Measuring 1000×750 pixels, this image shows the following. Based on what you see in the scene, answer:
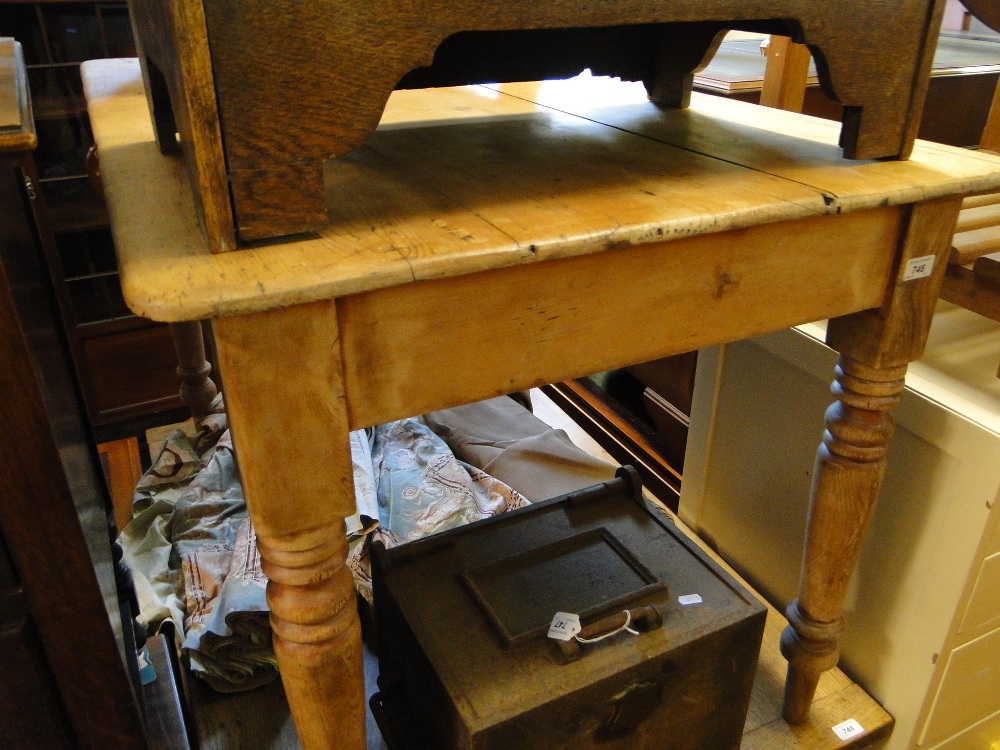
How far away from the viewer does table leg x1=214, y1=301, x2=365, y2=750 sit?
0.56 m

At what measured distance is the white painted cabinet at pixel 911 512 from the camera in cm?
100

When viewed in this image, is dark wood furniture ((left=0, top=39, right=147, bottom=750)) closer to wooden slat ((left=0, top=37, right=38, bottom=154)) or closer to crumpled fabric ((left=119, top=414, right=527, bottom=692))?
wooden slat ((left=0, top=37, right=38, bottom=154))

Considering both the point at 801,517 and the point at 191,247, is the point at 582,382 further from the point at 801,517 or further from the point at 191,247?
the point at 191,247

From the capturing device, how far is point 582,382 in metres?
2.22

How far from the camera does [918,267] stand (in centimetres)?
79

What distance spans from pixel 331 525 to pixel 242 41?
0.36m

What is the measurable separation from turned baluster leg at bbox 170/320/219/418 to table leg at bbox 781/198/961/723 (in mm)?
1196

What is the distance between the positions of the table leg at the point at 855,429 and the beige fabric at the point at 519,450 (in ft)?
2.00

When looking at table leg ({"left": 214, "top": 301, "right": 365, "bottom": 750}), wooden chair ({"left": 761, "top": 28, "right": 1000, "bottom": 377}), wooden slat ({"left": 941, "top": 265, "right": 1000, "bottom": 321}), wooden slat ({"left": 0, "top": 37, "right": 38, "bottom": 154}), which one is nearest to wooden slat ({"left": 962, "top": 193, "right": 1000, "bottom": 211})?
wooden chair ({"left": 761, "top": 28, "right": 1000, "bottom": 377})

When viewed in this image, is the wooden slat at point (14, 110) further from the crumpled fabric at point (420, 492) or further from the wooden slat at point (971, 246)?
the wooden slat at point (971, 246)

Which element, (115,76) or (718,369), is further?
(718,369)

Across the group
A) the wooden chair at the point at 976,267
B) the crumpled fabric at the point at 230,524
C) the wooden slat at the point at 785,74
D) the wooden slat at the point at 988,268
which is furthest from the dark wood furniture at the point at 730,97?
the crumpled fabric at the point at 230,524

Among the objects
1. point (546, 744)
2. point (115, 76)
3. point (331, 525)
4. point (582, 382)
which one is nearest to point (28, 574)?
point (331, 525)

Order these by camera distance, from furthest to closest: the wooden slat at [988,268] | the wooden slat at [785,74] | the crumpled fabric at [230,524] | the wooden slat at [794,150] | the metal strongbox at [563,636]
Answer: the wooden slat at [785,74], the crumpled fabric at [230,524], the wooden slat at [988,268], the metal strongbox at [563,636], the wooden slat at [794,150]
